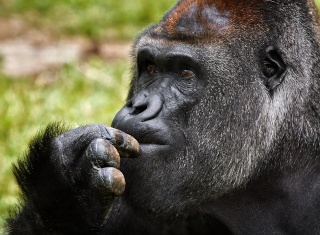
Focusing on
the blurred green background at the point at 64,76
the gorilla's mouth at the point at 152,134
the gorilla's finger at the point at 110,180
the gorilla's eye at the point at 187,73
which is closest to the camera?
the gorilla's finger at the point at 110,180

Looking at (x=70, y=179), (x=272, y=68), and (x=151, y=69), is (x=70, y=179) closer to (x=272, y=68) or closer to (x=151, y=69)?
(x=151, y=69)

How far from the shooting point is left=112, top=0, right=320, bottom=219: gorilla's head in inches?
235

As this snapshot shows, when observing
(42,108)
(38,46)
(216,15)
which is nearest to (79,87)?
(42,108)

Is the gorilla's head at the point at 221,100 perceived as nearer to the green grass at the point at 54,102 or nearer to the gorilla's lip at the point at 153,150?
the gorilla's lip at the point at 153,150

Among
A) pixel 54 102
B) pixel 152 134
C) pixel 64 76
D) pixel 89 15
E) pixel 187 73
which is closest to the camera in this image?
pixel 152 134

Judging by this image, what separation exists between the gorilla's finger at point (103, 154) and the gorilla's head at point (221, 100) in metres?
0.29

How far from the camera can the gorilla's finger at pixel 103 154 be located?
557 centimetres

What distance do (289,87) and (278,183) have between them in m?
0.72

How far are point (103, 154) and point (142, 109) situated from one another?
0.52 metres

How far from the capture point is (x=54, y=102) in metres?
10.9

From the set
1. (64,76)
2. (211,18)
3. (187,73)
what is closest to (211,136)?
(187,73)

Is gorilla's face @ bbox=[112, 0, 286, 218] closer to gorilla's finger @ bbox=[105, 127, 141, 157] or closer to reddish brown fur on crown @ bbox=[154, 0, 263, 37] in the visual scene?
reddish brown fur on crown @ bbox=[154, 0, 263, 37]

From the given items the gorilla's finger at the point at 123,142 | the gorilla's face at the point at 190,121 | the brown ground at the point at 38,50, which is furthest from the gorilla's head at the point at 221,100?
the brown ground at the point at 38,50

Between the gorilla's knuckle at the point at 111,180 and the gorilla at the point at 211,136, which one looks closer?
the gorilla's knuckle at the point at 111,180
